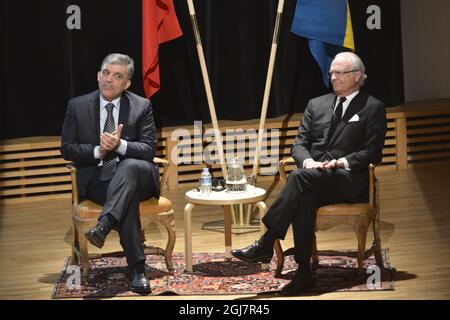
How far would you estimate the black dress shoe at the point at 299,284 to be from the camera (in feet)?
18.4

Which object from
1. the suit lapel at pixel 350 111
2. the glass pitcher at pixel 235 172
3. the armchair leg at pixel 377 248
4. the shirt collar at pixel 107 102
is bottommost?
the armchair leg at pixel 377 248

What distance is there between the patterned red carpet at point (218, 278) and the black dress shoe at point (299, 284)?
41 millimetres

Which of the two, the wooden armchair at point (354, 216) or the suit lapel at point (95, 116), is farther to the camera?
the suit lapel at point (95, 116)

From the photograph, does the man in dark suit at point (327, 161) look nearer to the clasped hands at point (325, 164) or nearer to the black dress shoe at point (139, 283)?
the clasped hands at point (325, 164)

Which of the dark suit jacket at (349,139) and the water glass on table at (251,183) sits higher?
the dark suit jacket at (349,139)

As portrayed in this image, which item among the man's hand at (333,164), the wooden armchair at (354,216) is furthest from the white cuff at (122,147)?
the man's hand at (333,164)

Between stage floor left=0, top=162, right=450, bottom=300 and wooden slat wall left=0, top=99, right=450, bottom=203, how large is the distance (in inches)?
7.7

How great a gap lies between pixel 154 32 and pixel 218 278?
2.60 meters

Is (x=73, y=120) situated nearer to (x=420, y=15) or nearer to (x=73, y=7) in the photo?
(x=73, y=7)

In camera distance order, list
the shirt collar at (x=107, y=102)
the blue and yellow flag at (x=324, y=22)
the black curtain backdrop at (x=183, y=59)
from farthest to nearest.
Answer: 1. the black curtain backdrop at (x=183, y=59)
2. the blue and yellow flag at (x=324, y=22)
3. the shirt collar at (x=107, y=102)

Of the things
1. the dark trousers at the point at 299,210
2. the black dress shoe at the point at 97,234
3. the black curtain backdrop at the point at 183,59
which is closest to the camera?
the black dress shoe at the point at 97,234

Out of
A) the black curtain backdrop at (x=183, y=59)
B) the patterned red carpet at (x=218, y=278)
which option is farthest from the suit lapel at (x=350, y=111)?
the black curtain backdrop at (x=183, y=59)

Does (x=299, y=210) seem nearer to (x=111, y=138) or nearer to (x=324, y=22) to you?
(x=111, y=138)

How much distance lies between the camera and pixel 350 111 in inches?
238
